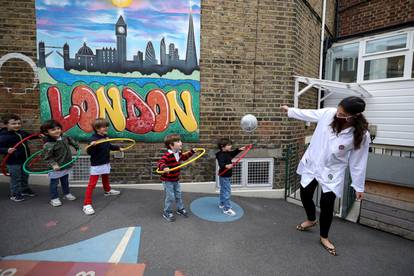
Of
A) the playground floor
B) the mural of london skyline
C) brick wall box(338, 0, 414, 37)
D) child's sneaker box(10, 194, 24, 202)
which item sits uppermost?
brick wall box(338, 0, 414, 37)

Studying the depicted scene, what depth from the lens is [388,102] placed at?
676 centimetres

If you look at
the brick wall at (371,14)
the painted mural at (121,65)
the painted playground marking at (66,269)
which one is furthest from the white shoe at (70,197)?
the brick wall at (371,14)

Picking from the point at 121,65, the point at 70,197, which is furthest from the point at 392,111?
the point at 70,197

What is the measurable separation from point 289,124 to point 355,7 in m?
5.36

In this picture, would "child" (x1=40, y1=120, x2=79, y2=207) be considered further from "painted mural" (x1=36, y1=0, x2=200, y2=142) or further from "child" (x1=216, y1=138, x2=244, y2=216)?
"child" (x1=216, y1=138, x2=244, y2=216)

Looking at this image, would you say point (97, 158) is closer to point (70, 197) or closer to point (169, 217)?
point (70, 197)

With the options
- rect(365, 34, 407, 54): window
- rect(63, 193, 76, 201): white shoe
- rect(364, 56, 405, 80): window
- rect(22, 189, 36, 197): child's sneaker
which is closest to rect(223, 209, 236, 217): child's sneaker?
rect(63, 193, 76, 201): white shoe

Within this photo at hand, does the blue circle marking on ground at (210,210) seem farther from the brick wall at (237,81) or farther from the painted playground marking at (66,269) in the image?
the painted playground marking at (66,269)

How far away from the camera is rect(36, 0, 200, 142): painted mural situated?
4730 millimetres

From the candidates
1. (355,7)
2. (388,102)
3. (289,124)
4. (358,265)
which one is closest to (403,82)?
(388,102)

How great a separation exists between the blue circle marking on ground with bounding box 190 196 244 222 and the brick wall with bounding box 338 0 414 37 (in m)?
7.01

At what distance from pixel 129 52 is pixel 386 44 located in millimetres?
7266

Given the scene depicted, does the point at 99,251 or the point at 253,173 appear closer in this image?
the point at 99,251

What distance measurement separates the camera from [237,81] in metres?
5.21
